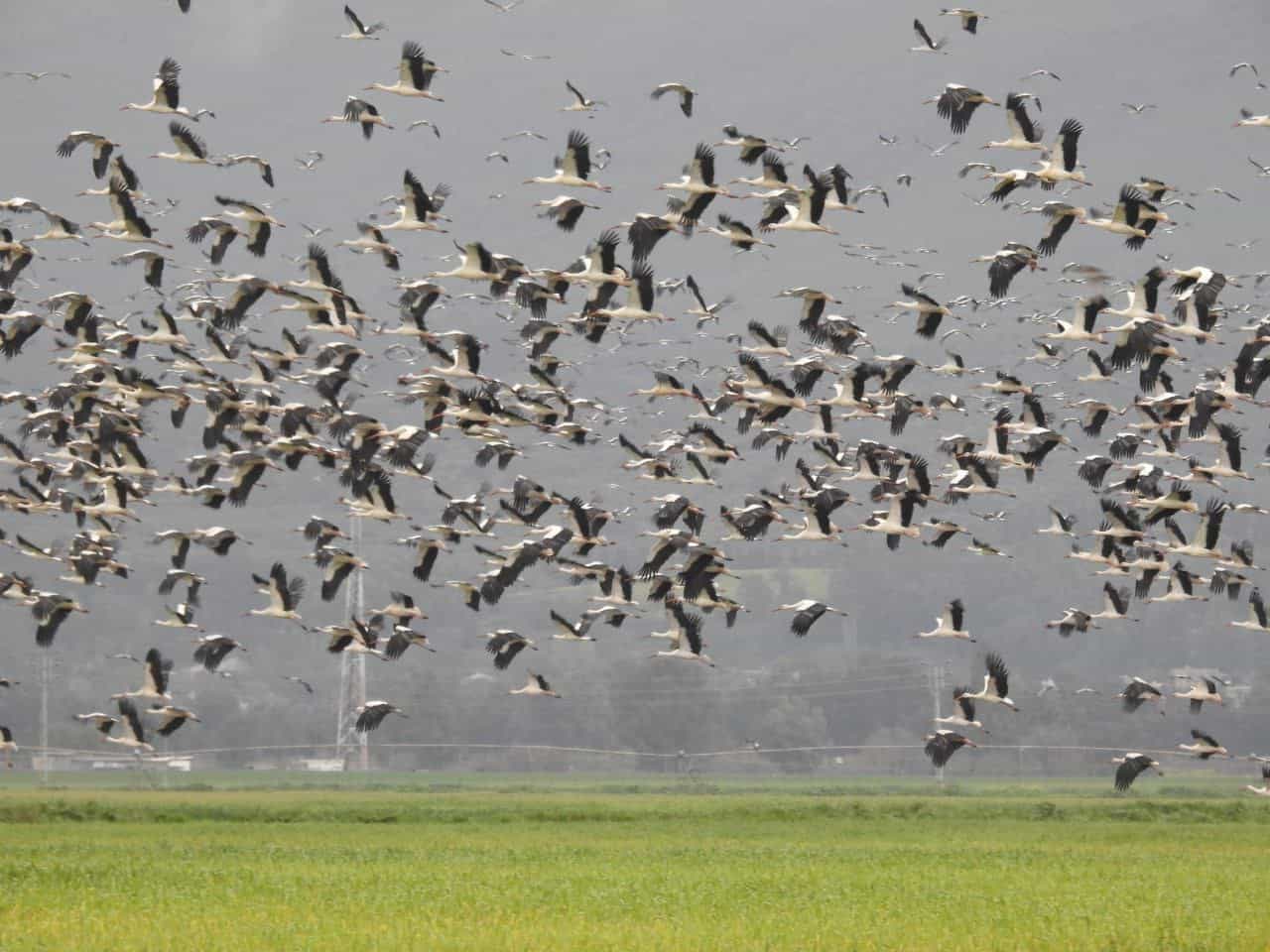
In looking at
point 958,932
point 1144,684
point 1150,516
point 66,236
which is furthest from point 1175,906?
point 66,236

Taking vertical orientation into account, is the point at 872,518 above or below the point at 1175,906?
above

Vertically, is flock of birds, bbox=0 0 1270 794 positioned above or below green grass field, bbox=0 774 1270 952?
above

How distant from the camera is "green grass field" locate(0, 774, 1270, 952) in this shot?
30.4 m

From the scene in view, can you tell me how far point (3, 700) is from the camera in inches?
6230

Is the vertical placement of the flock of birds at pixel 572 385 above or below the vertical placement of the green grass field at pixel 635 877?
above

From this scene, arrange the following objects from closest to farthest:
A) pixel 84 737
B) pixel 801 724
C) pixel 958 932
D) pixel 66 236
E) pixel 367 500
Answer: pixel 958 932 < pixel 66 236 < pixel 367 500 < pixel 84 737 < pixel 801 724

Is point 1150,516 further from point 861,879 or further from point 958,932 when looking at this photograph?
point 958,932

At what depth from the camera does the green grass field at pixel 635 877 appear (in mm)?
30375

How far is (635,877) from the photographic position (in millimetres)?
39938

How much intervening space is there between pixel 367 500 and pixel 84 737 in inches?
3724

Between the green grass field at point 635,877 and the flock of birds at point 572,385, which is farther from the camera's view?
the flock of birds at point 572,385

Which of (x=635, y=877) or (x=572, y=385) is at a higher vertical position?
(x=572, y=385)

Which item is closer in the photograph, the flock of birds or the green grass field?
the green grass field

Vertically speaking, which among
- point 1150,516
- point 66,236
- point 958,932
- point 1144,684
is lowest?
point 958,932
